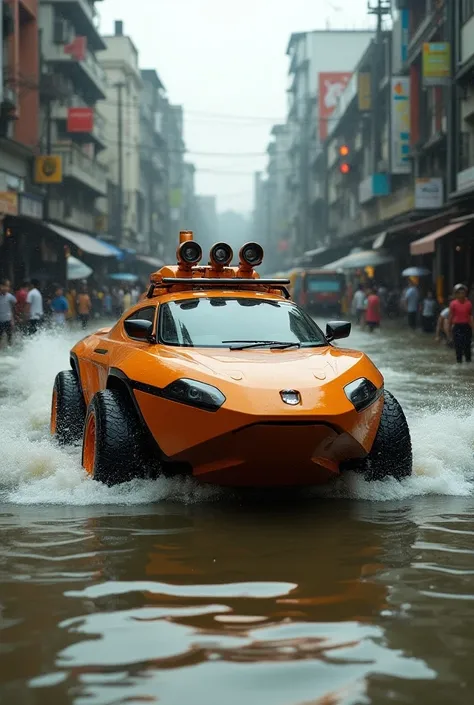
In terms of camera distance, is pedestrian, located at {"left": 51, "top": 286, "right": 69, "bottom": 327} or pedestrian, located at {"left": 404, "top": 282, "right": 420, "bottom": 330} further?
pedestrian, located at {"left": 404, "top": 282, "right": 420, "bottom": 330}

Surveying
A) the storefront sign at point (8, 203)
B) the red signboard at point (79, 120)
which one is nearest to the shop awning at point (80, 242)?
the red signboard at point (79, 120)

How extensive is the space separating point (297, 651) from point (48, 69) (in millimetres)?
52392

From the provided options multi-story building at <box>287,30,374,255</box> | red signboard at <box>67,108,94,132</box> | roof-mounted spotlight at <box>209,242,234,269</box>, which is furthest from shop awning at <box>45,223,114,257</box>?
multi-story building at <box>287,30,374,255</box>

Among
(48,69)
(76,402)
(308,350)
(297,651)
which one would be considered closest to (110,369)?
(308,350)

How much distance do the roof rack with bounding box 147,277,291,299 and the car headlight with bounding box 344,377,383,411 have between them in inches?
73.1

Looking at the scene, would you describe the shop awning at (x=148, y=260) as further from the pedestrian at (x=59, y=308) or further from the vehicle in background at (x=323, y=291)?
the pedestrian at (x=59, y=308)

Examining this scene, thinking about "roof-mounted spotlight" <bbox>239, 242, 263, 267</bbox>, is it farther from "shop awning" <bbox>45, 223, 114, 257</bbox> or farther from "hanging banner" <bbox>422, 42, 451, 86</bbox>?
"shop awning" <bbox>45, 223, 114, 257</bbox>

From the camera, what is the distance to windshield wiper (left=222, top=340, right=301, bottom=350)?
25.8ft

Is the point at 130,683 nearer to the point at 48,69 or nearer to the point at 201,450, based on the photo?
the point at 201,450

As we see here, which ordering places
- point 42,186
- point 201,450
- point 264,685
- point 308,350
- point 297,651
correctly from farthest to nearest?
point 42,186
point 308,350
point 201,450
point 297,651
point 264,685

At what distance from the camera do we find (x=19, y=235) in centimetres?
4191

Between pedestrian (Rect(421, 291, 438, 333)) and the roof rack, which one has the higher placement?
the roof rack

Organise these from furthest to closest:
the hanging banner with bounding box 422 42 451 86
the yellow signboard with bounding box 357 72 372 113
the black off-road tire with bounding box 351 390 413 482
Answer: the yellow signboard with bounding box 357 72 372 113, the hanging banner with bounding box 422 42 451 86, the black off-road tire with bounding box 351 390 413 482

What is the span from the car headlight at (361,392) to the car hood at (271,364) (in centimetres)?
12
